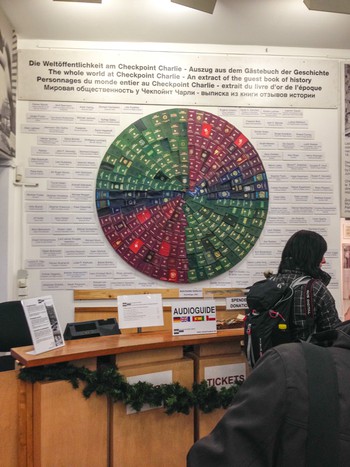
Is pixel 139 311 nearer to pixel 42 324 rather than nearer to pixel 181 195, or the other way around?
pixel 42 324

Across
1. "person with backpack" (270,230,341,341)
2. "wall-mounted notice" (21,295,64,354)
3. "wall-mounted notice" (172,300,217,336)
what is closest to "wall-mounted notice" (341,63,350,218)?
"person with backpack" (270,230,341,341)

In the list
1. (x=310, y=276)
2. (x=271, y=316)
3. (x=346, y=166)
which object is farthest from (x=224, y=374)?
(x=346, y=166)

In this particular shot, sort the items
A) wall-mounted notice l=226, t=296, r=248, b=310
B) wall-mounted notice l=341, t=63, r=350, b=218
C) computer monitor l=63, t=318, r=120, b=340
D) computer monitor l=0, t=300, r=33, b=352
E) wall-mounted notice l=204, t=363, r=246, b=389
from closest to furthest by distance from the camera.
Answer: wall-mounted notice l=204, t=363, r=246, b=389 → computer monitor l=63, t=318, r=120, b=340 → computer monitor l=0, t=300, r=33, b=352 → wall-mounted notice l=226, t=296, r=248, b=310 → wall-mounted notice l=341, t=63, r=350, b=218

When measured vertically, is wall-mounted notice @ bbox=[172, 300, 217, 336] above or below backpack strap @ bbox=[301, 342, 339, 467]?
below

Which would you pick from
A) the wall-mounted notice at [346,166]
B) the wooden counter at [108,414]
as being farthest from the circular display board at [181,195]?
the wooden counter at [108,414]

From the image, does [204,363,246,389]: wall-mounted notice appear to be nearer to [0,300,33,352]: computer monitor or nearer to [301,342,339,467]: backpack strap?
[0,300,33,352]: computer monitor

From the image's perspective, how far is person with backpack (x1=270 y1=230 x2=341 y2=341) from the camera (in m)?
2.22

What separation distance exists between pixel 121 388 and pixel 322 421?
1.76 metres

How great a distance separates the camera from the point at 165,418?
2.43 m

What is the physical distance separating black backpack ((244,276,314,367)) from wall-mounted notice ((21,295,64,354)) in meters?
1.03

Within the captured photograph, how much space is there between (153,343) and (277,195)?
6.82 ft

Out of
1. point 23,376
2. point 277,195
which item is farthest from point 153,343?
point 277,195

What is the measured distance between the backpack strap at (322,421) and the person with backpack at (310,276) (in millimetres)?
1551

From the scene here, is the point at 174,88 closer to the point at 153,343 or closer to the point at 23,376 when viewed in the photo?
the point at 153,343
